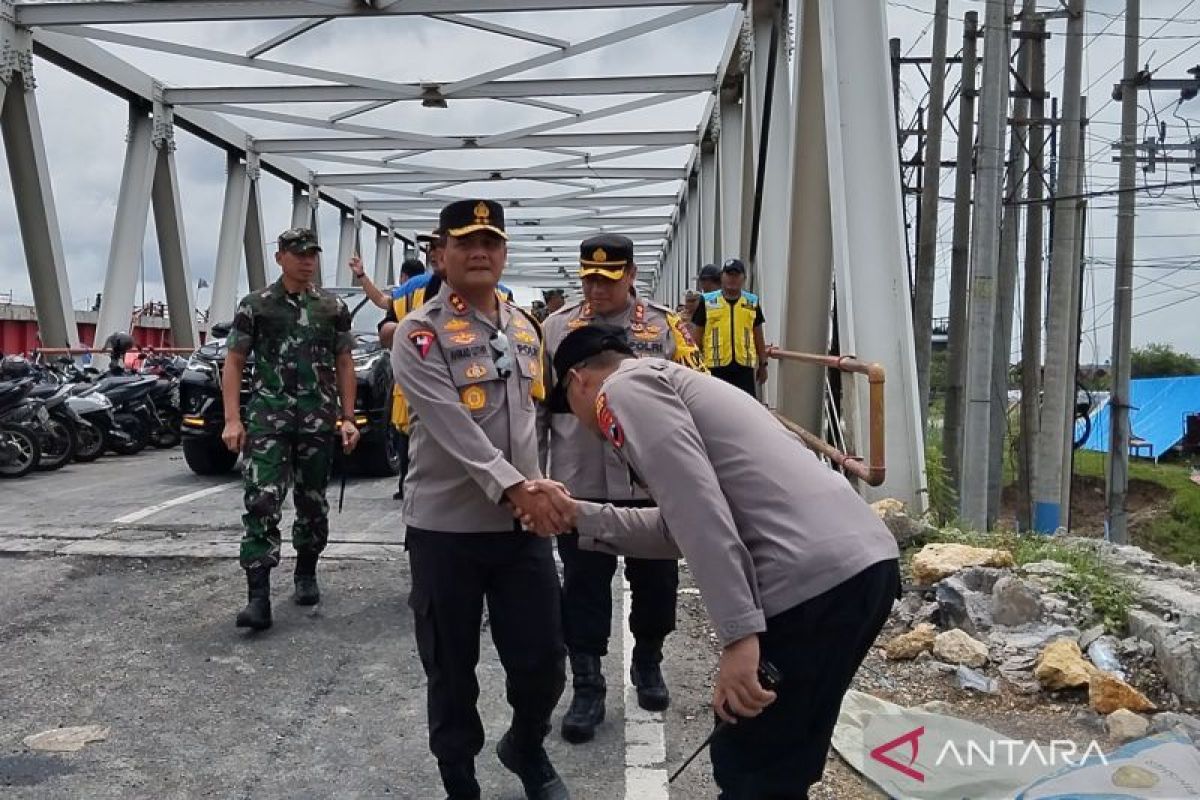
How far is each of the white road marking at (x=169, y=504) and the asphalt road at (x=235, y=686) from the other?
443mm

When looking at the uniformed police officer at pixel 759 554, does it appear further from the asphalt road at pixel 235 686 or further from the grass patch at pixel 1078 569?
the grass patch at pixel 1078 569

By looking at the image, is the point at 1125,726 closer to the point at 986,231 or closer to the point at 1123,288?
the point at 986,231

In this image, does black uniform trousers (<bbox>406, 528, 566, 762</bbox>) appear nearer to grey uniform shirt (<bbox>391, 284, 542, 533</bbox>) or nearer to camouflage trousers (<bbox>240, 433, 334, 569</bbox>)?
grey uniform shirt (<bbox>391, 284, 542, 533</bbox>)

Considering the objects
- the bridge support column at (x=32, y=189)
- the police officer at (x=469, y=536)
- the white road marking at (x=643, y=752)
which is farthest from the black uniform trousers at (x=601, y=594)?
the bridge support column at (x=32, y=189)

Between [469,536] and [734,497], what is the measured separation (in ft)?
3.32

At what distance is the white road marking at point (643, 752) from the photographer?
3.12 m

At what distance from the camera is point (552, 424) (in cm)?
384

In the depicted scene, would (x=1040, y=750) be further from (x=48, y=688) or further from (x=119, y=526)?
(x=119, y=526)

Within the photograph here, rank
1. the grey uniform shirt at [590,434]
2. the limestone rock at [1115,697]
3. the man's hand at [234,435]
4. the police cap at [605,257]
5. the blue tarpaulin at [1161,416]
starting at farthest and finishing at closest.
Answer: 1. the blue tarpaulin at [1161,416]
2. the man's hand at [234,435]
3. the police cap at [605,257]
4. the grey uniform shirt at [590,434]
5. the limestone rock at [1115,697]

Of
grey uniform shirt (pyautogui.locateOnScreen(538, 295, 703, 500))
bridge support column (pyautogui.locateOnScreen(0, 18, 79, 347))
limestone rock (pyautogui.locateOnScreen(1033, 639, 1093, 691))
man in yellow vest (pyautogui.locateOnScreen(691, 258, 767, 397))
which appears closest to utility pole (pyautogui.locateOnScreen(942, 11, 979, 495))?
man in yellow vest (pyautogui.locateOnScreen(691, 258, 767, 397))

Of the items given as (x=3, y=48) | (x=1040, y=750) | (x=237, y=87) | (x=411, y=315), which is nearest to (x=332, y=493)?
(x=411, y=315)

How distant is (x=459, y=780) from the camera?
9.39 ft

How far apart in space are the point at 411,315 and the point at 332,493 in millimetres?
5370

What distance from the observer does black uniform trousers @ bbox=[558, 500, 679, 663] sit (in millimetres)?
3648
